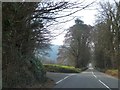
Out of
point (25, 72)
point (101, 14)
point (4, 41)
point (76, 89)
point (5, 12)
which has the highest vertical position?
point (101, 14)

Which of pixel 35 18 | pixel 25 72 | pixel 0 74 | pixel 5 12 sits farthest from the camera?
pixel 25 72

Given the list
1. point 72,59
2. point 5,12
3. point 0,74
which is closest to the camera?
point 5,12

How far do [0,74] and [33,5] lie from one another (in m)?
3.11

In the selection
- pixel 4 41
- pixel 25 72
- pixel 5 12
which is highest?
pixel 5 12

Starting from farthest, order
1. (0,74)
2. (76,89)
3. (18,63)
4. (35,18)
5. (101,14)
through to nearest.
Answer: (101,14) < (76,89) < (18,63) < (35,18) < (0,74)

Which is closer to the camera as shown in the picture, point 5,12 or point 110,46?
point 5,12

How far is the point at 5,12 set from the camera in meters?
12.0

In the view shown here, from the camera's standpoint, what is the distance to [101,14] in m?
63.0

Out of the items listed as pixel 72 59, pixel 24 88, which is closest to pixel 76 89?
pixel 24 88

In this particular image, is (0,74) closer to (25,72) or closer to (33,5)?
(33,5)

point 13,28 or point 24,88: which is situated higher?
point 13,28

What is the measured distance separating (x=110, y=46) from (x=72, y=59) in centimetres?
3442

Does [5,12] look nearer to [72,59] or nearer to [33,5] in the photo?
[33,5]

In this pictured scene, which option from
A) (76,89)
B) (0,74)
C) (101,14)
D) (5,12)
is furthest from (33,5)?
(101,14)
